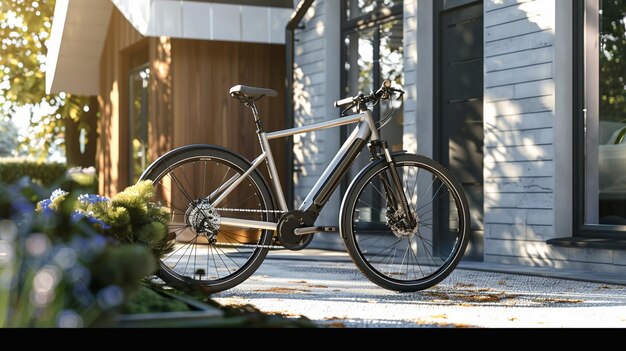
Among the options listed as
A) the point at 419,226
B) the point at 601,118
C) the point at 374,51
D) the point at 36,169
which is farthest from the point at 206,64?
the point at 36,169

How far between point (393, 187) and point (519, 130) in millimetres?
2045

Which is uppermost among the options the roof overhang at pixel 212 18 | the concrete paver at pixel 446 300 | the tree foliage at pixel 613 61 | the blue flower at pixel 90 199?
the roof overhang at pixel 212 18

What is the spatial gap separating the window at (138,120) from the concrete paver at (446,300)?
17.7ft

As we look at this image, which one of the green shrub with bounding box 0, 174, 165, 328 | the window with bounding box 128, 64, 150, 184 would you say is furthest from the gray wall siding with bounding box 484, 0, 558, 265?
the window with bounding box 128, 64, 150, 184

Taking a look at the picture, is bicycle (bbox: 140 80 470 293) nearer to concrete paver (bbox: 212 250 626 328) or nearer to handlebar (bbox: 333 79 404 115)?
handlebar (bbox: 333 79 404 115)

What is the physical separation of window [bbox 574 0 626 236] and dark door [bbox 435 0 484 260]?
0.98 m

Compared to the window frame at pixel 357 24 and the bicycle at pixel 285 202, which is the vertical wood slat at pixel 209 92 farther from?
the bicycle at pixel 285 202

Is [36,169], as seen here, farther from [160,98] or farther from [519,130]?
[519,130]

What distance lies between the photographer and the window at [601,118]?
19.0 feet

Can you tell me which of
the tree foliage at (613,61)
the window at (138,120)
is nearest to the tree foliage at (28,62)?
the window at (138,120)

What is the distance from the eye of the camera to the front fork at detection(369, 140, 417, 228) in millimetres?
4445

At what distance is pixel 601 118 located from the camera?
19.4 feet
